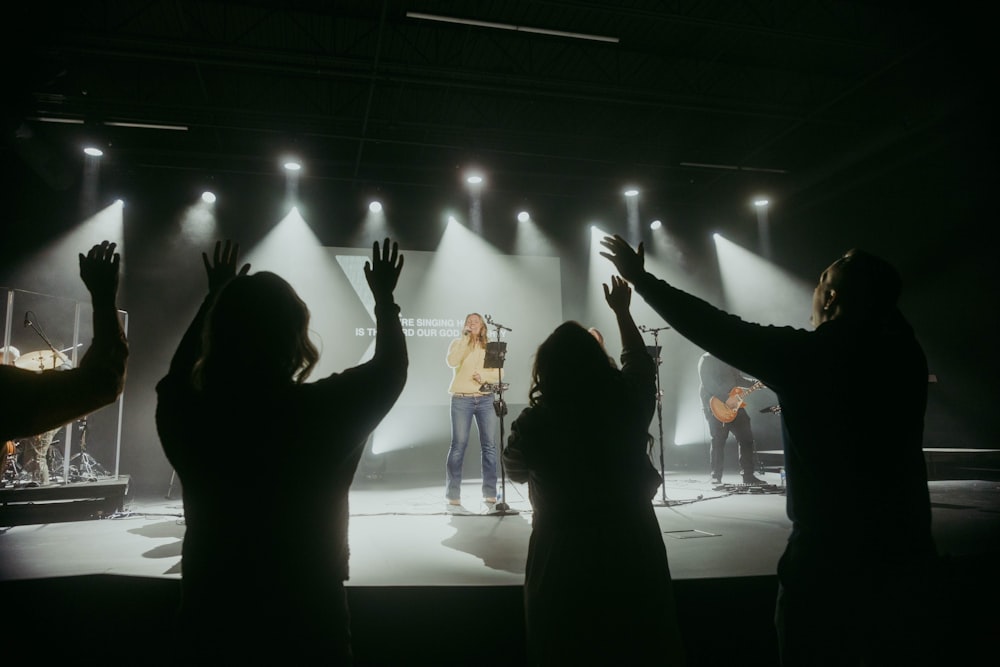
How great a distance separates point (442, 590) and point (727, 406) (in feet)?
19.2

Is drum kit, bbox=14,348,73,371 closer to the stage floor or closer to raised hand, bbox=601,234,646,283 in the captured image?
the stage floor

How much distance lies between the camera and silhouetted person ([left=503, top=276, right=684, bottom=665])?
156 cm

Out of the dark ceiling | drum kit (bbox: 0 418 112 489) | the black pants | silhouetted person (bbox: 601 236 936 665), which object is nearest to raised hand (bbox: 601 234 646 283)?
silhouetted person (bbox: 601 236 936 665)

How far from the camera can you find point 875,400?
1.29 metres

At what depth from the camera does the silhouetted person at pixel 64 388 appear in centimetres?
120

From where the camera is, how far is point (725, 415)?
24.1ft

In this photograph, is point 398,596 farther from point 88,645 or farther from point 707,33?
point 707,33

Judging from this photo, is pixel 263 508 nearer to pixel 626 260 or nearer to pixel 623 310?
pixel 626 260

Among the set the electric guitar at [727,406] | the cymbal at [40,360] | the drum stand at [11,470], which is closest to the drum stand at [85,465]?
the drum stand at [11,470]

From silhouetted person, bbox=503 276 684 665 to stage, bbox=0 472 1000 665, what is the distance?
0.23ft

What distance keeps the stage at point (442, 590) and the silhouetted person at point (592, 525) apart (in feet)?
0.23

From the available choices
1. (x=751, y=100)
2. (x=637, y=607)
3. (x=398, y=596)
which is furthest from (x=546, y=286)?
(x=637, y=607)

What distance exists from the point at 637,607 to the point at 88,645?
250 centimetres

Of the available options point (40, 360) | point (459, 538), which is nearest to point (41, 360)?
point (40, 360)
